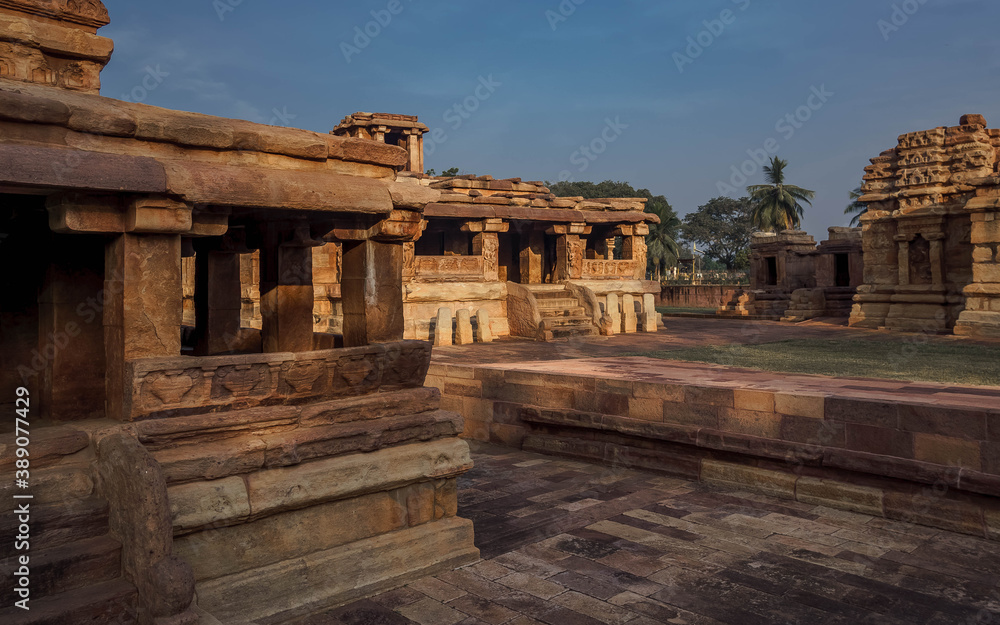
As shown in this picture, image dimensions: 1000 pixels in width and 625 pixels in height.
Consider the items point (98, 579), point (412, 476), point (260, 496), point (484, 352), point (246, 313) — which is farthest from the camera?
point (246, 313)

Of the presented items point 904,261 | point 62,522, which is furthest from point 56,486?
point 904,261

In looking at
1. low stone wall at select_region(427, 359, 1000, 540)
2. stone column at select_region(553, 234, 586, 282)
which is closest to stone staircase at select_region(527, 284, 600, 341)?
stone column at select_region(553, 234, 586, 282)

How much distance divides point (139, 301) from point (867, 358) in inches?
402

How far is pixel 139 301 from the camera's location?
4.05 metres

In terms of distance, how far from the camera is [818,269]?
2834 cm

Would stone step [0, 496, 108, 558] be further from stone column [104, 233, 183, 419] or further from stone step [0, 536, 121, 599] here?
stone column [104, 233, 183, 419]

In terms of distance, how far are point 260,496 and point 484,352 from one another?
8997 millimetres

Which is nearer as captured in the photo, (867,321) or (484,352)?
(484,352)

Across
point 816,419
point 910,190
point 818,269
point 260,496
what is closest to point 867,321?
point 910,190

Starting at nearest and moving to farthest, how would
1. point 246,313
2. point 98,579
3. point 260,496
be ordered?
point 98,579, point 260,496, point 246,313

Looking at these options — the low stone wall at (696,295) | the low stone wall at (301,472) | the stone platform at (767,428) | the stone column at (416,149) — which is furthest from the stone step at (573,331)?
the stone column at (416,149)

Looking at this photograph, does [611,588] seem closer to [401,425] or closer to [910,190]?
[401,425]

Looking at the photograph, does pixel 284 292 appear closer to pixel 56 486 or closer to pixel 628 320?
pixel 56 486

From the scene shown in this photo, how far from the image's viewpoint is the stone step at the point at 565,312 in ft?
58.0
